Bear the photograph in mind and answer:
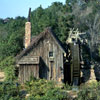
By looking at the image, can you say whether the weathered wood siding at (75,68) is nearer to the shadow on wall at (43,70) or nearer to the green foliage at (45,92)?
the shadow on wall at (43,70)

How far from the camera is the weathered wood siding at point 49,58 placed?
2350cm

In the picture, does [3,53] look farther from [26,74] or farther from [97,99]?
[97,99]

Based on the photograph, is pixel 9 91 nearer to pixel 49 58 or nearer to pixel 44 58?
pixel 44 58

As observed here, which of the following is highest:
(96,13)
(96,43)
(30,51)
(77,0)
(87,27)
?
(77,0)

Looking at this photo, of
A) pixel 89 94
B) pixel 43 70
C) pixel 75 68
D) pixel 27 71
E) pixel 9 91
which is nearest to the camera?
pixel 89 94

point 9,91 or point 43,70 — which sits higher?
point 43,70

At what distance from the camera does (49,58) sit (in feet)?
77.6

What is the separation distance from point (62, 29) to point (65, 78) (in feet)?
53.6

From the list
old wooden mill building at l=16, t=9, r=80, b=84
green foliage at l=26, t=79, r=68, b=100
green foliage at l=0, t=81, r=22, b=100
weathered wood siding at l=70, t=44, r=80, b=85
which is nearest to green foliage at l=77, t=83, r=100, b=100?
green foliage at l=26, t=79, r=68, b=100

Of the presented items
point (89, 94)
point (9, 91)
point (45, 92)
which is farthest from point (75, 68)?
point (9, 91)

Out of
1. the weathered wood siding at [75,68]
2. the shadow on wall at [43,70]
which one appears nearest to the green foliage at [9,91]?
the shadow on wall at [43,70]

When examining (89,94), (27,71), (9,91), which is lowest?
(89,94)

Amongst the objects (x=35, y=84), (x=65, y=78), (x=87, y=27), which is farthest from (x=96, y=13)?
(x=35, y=84)

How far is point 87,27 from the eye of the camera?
5241cm
